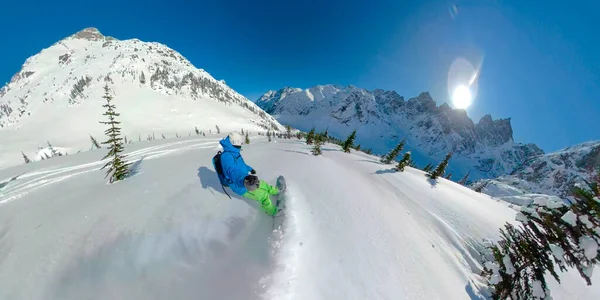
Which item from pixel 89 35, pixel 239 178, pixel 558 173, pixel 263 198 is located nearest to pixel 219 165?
pixel 239 178

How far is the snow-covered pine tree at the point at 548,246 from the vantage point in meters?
4.03

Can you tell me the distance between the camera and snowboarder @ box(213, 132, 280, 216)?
569 cm

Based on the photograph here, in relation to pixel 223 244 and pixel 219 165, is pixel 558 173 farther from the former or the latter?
pixel 223 244

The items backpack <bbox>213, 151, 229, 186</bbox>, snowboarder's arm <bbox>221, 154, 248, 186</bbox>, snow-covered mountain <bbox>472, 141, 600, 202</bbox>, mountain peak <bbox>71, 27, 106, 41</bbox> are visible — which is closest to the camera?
snowboarder's arm <bbox>221, 154, 248, 186</bbox>

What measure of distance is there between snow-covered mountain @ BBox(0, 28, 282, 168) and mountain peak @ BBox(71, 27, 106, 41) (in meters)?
32.6

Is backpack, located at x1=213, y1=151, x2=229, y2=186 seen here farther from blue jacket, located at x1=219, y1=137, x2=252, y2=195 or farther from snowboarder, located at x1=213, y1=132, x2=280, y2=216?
blue jacket, located at x1=219, y1=137, x2=252, y2=195

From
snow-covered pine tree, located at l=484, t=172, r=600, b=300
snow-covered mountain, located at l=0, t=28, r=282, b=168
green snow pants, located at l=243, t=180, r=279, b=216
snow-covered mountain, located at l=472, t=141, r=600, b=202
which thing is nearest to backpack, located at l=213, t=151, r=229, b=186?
green snow pants, located at l=243, t=180, r=279, b=216

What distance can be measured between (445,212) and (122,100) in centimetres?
6292

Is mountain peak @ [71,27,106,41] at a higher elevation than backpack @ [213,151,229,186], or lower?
higher

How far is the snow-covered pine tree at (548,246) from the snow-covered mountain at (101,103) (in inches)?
1688

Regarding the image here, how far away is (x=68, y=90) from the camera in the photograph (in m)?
53.8

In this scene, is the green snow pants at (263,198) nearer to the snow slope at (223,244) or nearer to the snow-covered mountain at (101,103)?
the snow slope at (223,244)

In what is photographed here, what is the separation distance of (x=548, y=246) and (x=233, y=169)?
23.5 feet

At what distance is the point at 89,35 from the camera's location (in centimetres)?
11219
